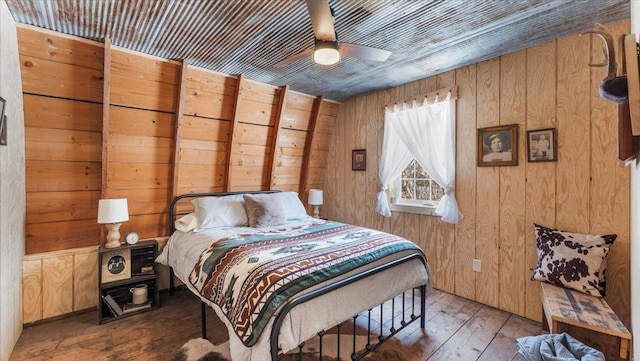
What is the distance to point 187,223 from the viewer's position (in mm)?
2898

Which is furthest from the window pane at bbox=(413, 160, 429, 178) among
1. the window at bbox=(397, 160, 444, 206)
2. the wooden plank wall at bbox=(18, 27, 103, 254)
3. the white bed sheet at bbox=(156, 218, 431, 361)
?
the wooden plank wall at bbox=(18, 27, 103, 254)

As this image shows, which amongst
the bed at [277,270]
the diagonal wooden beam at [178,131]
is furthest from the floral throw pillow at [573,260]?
the diagonal wooden beam at [178,131]

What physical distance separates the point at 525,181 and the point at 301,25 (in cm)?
237

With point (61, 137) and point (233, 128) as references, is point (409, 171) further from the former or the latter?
point (61, 137)

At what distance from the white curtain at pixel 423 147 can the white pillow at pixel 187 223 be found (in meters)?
2.17

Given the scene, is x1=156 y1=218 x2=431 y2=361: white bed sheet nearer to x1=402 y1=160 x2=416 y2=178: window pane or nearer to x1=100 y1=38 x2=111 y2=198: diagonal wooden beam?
x1=100 y1=38 x2=111 y2=198: diagonal wooden beam

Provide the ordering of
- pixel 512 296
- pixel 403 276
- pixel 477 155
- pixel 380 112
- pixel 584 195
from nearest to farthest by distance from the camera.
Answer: pixel 403 276
pixel 584 195
pixel 512 296
pixel 477 155
pixel 380 112

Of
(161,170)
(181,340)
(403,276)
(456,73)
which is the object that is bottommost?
(181,340)

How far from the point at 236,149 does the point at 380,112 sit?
74.7 inches

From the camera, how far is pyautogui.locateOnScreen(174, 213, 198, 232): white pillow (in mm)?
2861

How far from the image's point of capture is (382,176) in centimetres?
365

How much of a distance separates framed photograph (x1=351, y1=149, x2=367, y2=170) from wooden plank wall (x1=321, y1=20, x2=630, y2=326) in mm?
818

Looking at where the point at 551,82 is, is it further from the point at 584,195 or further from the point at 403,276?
the point at 403,276

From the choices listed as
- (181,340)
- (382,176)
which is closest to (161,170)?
(181,340)
